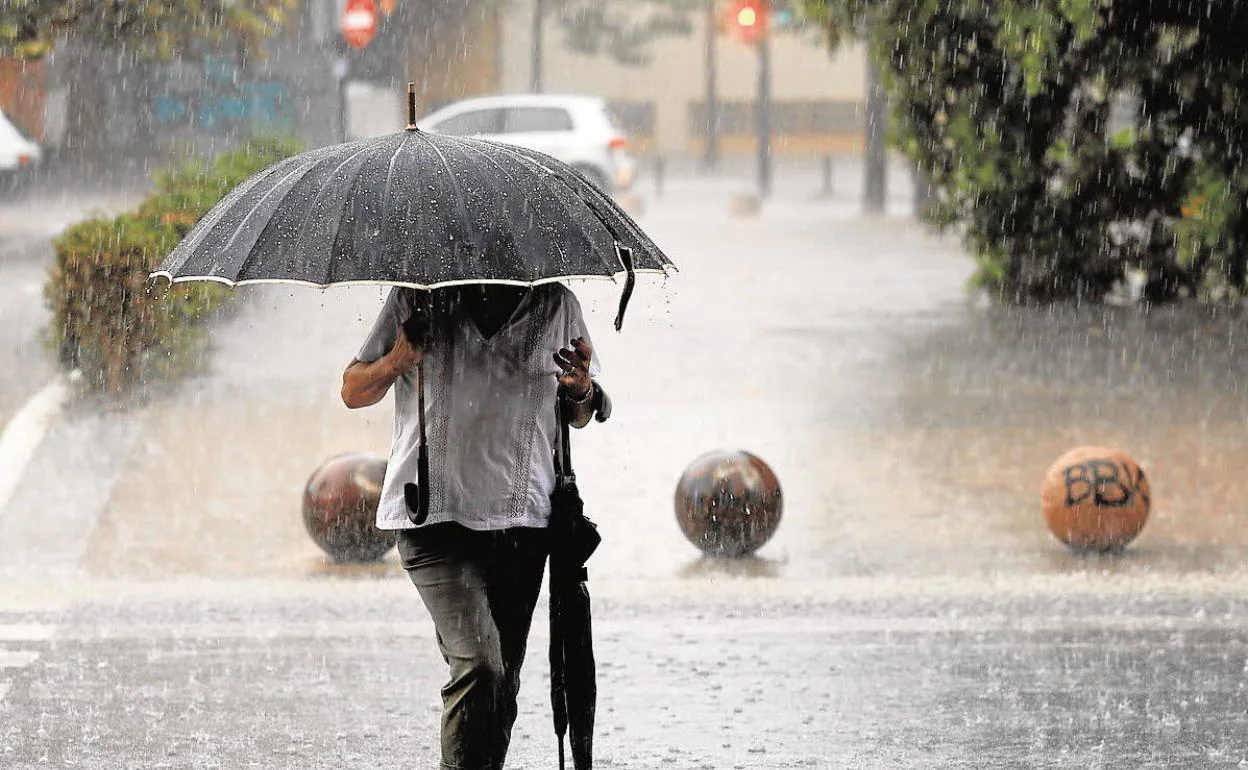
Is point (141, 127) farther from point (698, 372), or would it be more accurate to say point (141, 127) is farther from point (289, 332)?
point (698, 372)

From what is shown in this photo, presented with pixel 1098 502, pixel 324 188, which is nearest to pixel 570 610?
pixel 324 188

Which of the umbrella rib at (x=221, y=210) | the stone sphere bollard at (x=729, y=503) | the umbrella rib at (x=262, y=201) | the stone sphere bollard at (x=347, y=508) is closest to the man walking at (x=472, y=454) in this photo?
the umbrella rib at (x=262, y=201)

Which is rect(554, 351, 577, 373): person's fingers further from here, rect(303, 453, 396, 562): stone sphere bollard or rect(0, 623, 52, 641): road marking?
rect(303, 453, 396, 562): stone sphere bollard

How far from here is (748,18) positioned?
36.5m

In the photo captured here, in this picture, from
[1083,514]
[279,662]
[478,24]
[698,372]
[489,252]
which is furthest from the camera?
[478,24]

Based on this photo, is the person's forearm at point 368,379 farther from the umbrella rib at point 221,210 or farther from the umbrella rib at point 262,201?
the umbrella rib at point 221,210

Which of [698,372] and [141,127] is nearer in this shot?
[698,372]

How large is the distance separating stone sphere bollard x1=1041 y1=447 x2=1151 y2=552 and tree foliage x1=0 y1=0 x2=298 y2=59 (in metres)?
8.51

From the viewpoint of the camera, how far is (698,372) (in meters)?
14.2

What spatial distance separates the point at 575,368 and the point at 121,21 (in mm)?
11837

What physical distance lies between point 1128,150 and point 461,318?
13197mm

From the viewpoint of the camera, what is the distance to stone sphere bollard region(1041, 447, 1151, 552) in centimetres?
897

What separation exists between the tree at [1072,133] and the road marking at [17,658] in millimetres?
9229

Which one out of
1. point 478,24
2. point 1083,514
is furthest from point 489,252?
point 478,24
